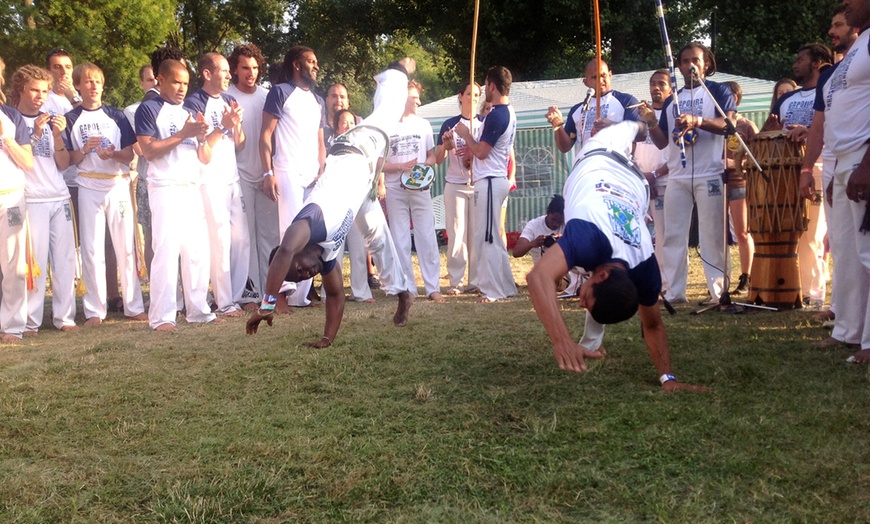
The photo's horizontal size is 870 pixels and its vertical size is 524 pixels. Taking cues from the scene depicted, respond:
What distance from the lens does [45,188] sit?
292 inches

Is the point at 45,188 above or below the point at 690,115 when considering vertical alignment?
below

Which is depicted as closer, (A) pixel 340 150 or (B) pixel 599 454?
(B) pixel 599 454

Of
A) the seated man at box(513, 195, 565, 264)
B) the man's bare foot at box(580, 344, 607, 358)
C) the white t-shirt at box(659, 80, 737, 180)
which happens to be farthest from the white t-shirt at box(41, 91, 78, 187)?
the white t-shirt at box(659, 80, 737, 180)

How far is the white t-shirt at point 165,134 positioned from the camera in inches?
284

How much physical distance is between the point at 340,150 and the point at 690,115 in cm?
312

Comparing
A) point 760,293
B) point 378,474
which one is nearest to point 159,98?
point 378,474

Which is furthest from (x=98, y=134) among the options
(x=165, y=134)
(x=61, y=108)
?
(x=61, y=108)

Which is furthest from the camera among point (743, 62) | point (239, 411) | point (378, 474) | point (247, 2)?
point (247, 2)

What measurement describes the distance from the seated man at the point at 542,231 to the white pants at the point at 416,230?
2.89 feet

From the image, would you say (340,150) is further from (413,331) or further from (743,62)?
(743,62)

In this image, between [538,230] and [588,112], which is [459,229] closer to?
[538,230]

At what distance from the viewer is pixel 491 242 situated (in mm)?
8516

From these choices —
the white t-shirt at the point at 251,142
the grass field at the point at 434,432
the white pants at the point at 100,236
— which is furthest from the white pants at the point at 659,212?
the white pants at the point at 100,236

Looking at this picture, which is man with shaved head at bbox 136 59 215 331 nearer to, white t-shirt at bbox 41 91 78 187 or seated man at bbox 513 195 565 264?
white t-shirt at bbox 41 91 78 187
